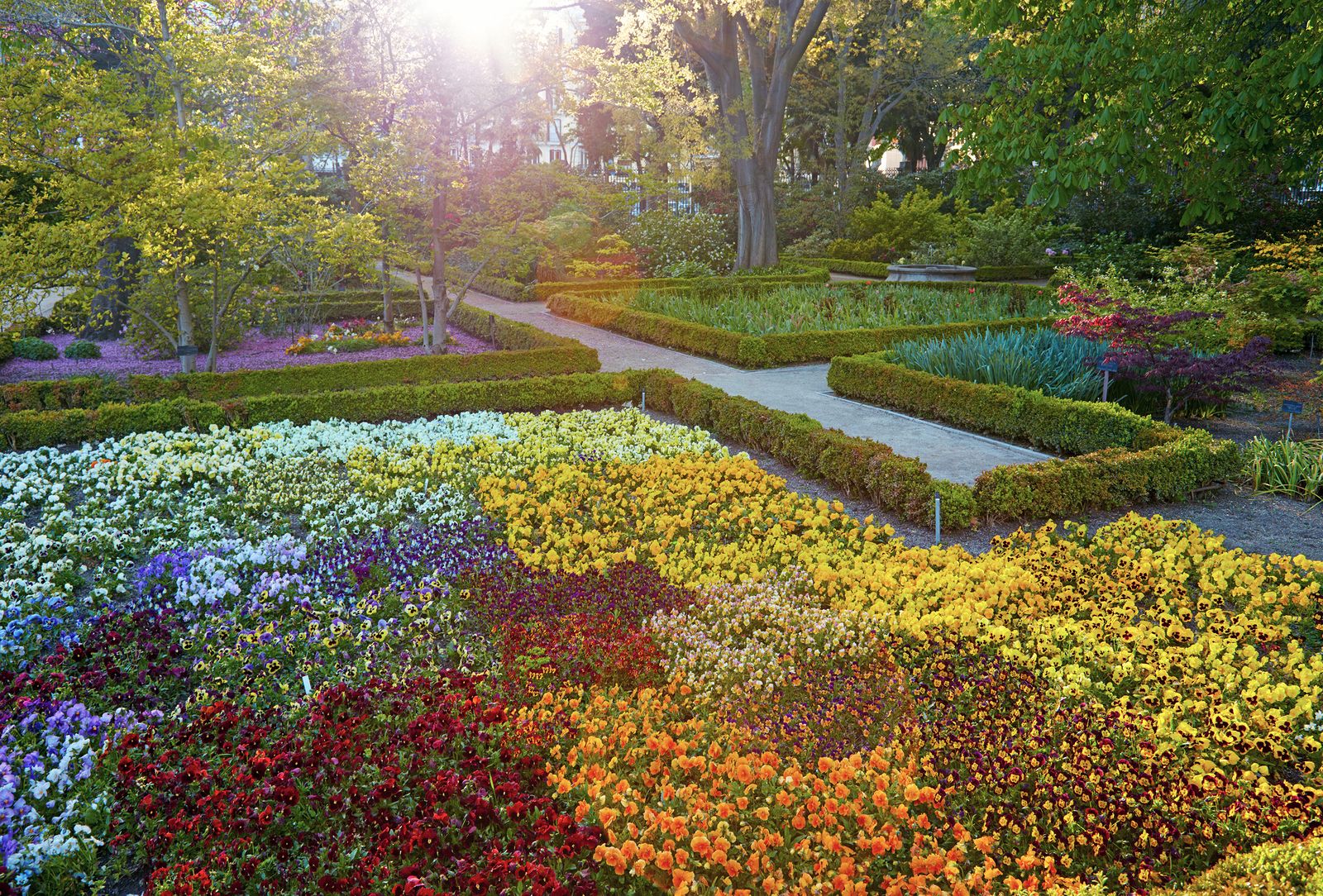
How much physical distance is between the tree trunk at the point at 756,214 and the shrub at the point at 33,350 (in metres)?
16.4

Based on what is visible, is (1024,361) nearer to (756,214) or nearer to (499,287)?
(756,214)

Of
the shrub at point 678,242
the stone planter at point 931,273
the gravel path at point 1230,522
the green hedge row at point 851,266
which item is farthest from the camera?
the green hedge row at point 851,266

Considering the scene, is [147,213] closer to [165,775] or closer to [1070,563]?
[165,775]

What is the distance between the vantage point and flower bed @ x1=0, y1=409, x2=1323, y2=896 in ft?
11.6

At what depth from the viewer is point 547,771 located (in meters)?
4.04

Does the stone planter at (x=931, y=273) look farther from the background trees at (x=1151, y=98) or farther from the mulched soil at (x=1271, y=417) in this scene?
the background trees at (x=1151, y=98)

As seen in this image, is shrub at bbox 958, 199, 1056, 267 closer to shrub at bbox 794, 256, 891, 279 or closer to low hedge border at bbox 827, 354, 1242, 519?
shrub at bbox 794, 256, 891, 279

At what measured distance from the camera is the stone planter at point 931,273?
902 inches

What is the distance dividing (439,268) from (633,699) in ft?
40.0

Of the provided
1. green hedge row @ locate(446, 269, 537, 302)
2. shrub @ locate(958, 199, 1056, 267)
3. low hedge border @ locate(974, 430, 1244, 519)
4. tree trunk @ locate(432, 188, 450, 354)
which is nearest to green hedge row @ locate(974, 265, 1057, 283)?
shrub @ locate(958, 199, 1056, 267)

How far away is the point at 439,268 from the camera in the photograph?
15.5 meters

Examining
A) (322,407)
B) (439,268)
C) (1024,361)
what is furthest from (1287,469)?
(439,268)

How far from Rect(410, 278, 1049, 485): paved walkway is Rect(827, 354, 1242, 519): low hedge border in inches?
10.4

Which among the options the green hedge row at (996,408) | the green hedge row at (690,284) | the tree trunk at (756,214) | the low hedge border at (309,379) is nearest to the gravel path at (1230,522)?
the green hedge row at (996,408)
